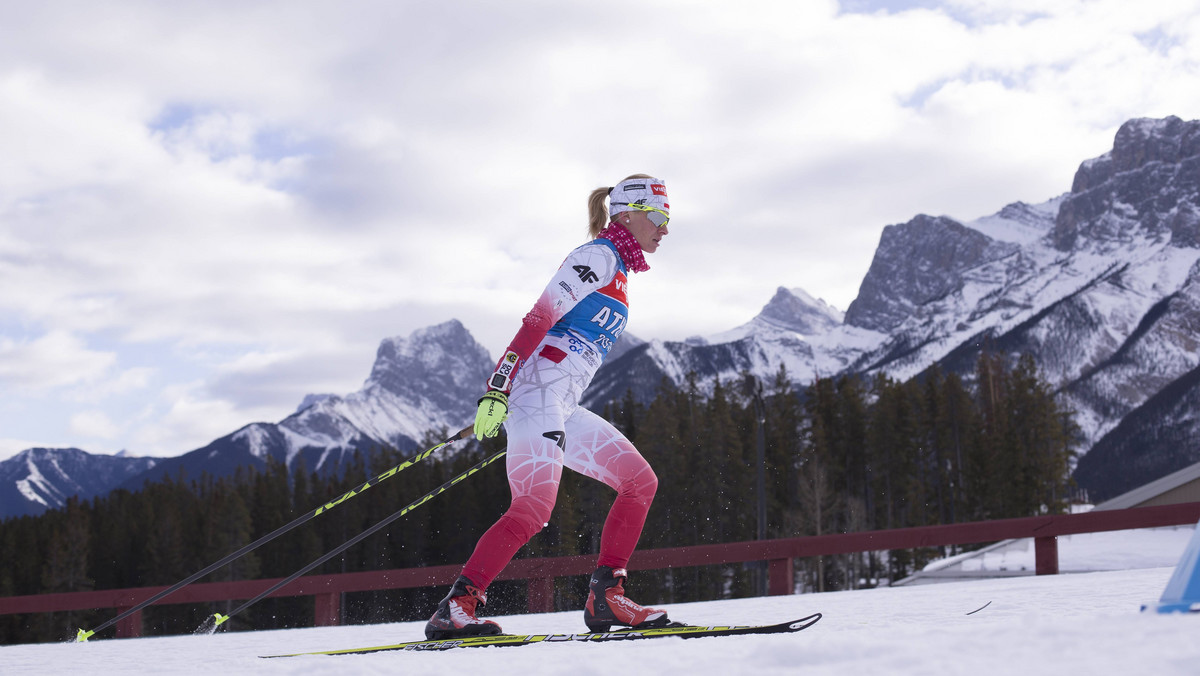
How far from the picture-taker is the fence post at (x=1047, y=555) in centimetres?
851

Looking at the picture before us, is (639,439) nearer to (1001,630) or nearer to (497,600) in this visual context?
(497,600)

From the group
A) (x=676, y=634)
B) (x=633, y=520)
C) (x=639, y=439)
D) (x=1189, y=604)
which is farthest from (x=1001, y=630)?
(x=639, y=439)

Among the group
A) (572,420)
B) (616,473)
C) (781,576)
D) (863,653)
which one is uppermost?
(572,420)

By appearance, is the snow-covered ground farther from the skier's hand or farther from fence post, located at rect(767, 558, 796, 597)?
fence post, located at rect(767, 558, 796, 597)

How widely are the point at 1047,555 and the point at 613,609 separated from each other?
600cm

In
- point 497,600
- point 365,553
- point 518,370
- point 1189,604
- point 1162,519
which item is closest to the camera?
point 1189,604

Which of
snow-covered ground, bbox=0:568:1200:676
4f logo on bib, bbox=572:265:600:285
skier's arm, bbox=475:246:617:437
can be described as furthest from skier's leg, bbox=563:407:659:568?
snow-covered ground, bbox=0:568:1200:676

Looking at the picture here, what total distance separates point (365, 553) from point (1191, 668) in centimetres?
6946

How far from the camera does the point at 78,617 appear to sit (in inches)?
2421

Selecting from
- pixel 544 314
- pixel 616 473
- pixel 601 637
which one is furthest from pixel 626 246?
pixel 601 637

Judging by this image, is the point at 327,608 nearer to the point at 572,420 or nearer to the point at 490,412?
the point at 572,420

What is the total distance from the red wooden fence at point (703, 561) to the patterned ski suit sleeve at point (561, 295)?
492cm

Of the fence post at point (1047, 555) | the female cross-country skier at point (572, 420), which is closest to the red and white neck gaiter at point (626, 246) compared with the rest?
the female cross-country skier at point (572, 420)

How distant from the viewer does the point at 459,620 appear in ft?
12.7
